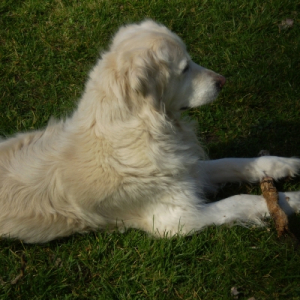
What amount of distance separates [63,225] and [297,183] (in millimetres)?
1999

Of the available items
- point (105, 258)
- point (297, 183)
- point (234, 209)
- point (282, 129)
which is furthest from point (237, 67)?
point (105, 258)

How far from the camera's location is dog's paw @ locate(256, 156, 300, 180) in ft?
11.7

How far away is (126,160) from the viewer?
3.08 meters

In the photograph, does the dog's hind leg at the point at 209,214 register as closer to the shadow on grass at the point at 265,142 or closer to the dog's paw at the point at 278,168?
the dog's paw at the point at 278,168

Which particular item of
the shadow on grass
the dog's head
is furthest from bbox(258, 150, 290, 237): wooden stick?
the dog's head

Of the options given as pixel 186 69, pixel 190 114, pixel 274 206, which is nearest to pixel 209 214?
pixel 274 206

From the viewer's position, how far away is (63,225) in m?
3.30

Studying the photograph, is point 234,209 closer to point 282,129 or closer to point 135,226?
point 135,226

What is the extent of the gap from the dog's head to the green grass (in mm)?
1020

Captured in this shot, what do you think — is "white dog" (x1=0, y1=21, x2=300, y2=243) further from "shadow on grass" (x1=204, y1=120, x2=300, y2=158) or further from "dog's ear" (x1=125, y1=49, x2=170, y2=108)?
"shadow on grass" (x1=204, y1=120, x2=300, y2=158)

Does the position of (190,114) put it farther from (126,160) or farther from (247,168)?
(126,160)

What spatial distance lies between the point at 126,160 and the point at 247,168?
3.78 ft

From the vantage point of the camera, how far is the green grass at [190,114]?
306 centimetres

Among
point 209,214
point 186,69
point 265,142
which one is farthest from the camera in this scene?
point 265,142
